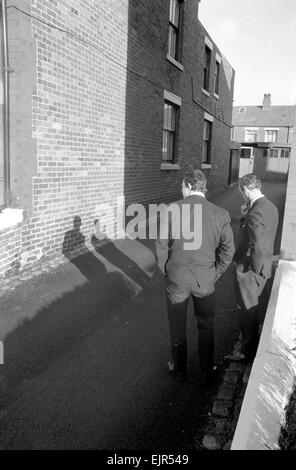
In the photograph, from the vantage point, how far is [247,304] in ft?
12.8

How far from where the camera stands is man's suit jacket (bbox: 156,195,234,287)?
11.1ft

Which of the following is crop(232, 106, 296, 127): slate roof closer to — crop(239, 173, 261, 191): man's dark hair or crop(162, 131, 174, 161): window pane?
crop(162, 131, 174, 161): window pane

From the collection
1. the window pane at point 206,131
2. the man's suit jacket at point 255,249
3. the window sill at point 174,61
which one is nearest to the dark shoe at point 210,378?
the man's suit jacket at point 255,249

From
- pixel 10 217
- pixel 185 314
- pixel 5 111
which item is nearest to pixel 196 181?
pixel 185 314

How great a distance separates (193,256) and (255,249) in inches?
26.7

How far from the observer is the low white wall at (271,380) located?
231cm

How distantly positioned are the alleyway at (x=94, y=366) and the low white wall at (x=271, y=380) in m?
0.58

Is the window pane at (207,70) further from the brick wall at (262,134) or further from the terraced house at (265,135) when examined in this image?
the brick wall at (262,134)

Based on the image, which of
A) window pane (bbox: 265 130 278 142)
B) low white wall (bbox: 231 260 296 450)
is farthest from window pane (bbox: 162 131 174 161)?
window pane (bbox: 265 130 278 142)

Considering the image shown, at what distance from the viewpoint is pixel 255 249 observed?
3668 millimetres

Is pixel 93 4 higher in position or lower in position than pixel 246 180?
higher

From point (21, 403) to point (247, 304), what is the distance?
2277mm
